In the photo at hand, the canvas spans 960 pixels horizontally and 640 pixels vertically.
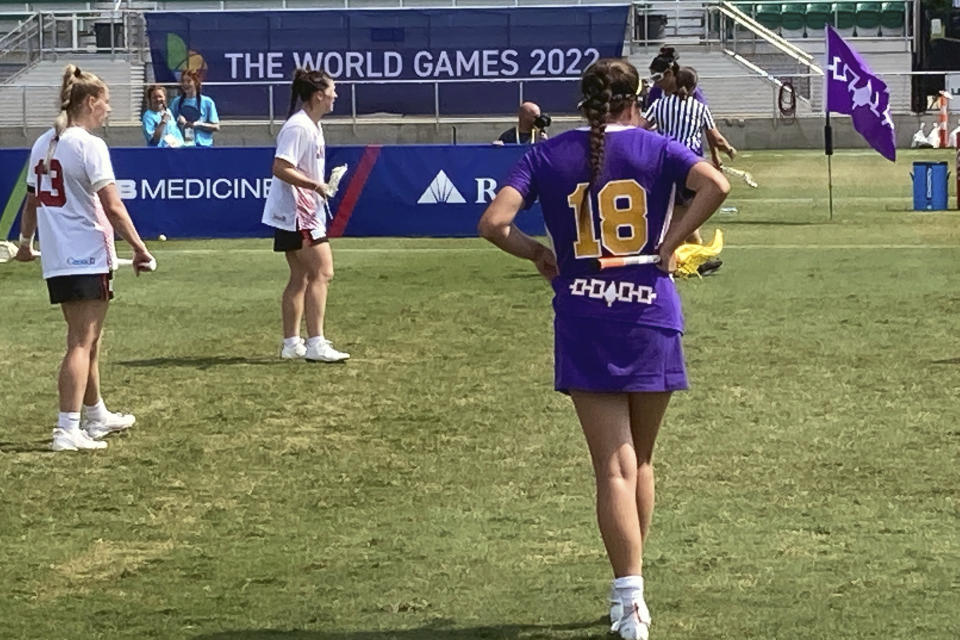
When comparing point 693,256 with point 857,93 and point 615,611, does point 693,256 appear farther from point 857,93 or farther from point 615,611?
point 615,611

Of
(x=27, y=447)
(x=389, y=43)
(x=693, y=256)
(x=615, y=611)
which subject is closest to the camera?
(x=615, y=611)

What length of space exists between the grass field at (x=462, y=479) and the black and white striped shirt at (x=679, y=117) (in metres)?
1.56

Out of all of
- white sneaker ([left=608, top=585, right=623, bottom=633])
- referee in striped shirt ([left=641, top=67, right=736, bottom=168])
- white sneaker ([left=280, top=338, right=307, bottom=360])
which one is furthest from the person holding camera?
white sneaker ([left=608, top=585, right=623, bottom=633])

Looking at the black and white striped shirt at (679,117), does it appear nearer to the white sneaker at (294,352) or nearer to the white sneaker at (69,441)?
the white sneaker at (294,352)

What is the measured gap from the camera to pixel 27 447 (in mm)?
9531

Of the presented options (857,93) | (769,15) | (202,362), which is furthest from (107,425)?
(769,15)

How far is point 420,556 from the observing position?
23.4 feet

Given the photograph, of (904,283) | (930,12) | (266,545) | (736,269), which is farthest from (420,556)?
(930,12)

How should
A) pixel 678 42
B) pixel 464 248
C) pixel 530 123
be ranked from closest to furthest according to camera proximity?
pixel 530 123 → pixel 464 248 → pixel 678 42

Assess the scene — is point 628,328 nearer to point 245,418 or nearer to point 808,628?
point 808,628

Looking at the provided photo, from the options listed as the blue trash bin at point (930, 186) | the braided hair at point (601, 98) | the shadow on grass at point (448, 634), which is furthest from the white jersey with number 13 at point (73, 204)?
the blue trash bin at point (930, 186)

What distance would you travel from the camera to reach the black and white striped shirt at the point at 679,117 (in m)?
16.4

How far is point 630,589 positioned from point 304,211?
6.49 meters

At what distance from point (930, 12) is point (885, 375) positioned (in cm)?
→ 5038
